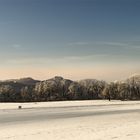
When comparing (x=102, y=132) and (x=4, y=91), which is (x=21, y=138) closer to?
(x=102, y=132)

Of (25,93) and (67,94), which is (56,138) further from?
(67,94)

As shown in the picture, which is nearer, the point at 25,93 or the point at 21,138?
the point at 21,138

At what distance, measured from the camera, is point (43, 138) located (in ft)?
60.2

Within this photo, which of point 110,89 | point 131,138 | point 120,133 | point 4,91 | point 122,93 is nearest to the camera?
point 131,138

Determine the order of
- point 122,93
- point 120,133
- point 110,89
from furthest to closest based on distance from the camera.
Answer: point 122,93, point 110,89, point 120,133

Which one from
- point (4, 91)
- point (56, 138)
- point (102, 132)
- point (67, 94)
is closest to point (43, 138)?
point (56, 138)

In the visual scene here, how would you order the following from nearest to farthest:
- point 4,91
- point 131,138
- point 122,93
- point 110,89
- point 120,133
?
point 131,138
point 120,133
point 4,91
point 110,89
point 122,93

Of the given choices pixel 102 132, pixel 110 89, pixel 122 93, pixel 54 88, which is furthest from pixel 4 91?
pixel 102 132

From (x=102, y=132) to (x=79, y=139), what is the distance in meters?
2.70

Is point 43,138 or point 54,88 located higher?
point 54,88

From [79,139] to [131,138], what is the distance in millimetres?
2644

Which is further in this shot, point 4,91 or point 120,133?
point 4,91

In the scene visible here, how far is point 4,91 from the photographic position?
356 feet

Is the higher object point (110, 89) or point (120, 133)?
point (110, 89)
